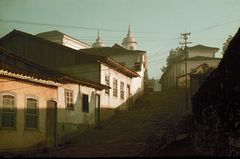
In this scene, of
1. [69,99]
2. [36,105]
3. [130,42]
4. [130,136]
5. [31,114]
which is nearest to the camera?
[31,114]

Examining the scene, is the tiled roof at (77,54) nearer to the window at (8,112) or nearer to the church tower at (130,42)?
the window at (8,112)

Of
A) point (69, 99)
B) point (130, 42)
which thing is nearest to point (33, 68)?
point (69, 99)

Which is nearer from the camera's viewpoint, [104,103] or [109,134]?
[109,134]

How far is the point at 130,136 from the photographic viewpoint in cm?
2108

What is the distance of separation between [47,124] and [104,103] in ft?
26.8

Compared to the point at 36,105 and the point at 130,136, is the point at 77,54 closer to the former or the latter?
the point at 36,105

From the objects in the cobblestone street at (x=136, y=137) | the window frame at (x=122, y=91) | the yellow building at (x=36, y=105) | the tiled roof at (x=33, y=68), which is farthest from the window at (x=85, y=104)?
the window frame at (x=122, y=91)

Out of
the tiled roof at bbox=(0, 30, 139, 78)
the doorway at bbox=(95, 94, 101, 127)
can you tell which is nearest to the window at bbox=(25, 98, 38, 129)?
the doorway at bbox=(95, 94, 101, 127)

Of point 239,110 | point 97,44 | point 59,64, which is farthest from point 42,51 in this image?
point 97,44

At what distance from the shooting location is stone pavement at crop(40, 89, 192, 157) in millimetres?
16469

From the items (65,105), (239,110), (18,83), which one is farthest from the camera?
(65,105)

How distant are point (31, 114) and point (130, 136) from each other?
20.9ft

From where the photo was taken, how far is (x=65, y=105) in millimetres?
22109

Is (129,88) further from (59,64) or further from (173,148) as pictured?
(173,148)
